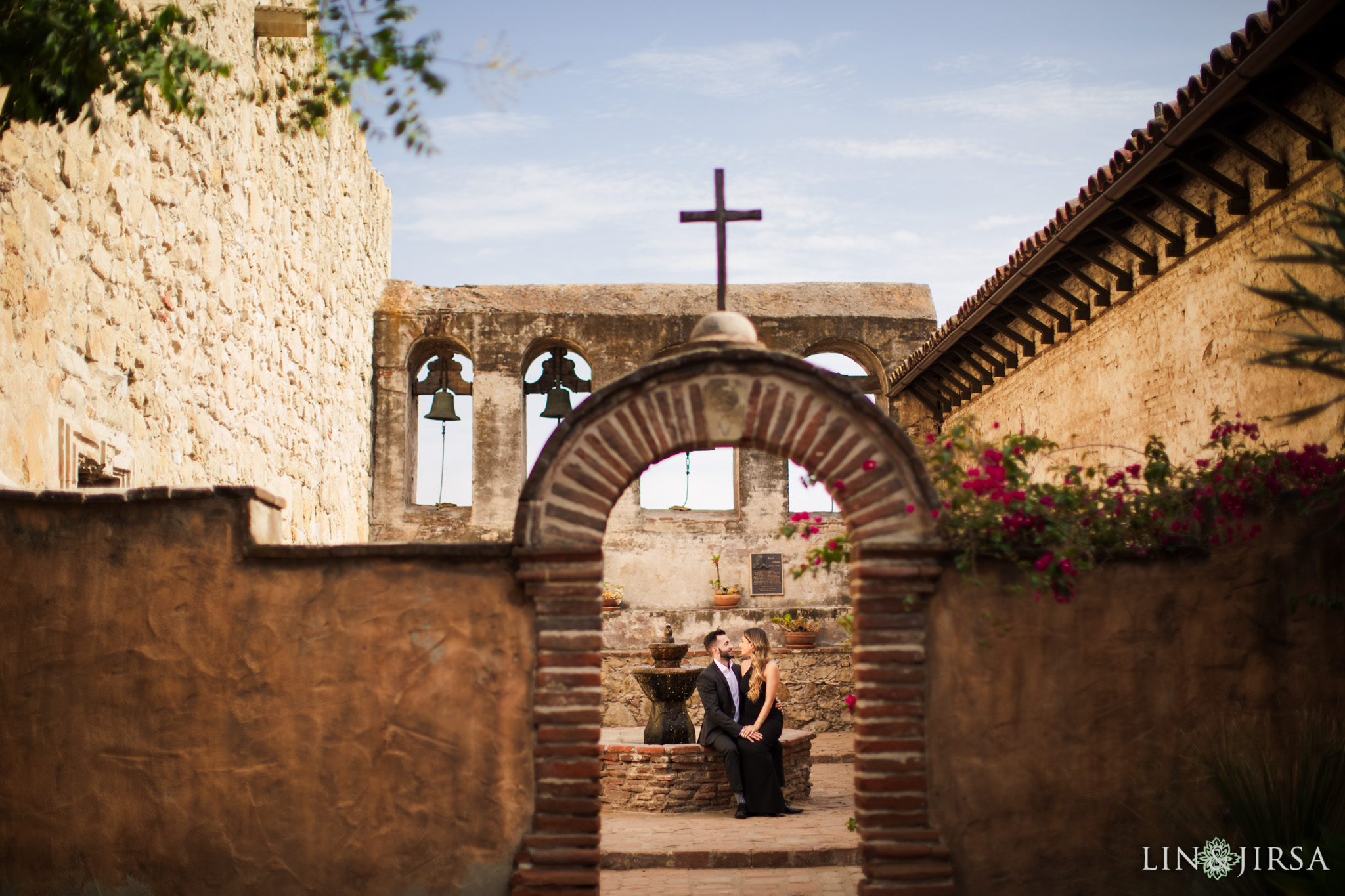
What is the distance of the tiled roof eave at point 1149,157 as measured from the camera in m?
5.09

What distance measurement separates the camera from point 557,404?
1308cm

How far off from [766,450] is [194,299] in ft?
14.7

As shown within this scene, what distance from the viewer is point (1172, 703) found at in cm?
493

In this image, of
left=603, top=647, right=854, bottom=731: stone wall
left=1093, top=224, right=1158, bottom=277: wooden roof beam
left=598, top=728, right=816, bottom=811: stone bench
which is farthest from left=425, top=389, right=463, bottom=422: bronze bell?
left=1093, top=224, right=1158, bottom=277: wooden roof beam

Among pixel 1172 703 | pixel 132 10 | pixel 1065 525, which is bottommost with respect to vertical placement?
pixel 1172 703

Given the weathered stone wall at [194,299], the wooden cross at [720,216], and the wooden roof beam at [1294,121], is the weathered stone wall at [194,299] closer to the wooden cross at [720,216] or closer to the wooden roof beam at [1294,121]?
the wooden cross at [720,216]

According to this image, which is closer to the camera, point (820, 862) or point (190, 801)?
point (190, 801)

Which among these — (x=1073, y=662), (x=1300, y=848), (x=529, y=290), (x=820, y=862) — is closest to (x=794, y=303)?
(x=529, y=290)

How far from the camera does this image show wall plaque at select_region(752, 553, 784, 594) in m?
13.0

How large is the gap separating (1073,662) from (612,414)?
244 centimetres

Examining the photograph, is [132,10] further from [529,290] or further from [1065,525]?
[529,290]

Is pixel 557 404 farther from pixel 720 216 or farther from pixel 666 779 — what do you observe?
pixel 720 216

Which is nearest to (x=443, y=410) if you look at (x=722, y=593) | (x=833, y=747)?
(x=722, y=593)

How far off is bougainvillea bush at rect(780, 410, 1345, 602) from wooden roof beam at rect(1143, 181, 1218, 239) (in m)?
2.47
